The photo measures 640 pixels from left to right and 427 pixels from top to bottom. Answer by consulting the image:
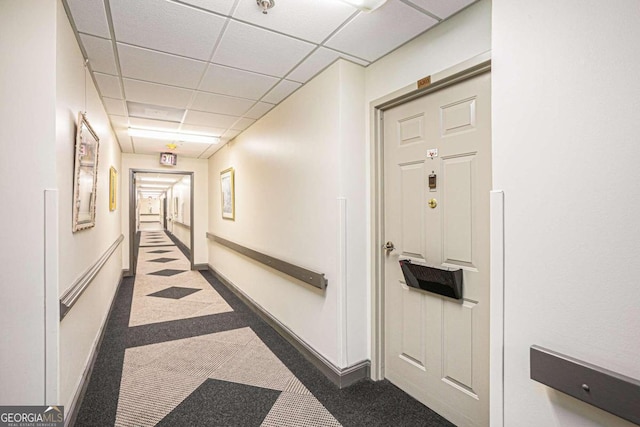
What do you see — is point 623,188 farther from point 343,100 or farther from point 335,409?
point 335,409

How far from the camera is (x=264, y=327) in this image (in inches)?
144

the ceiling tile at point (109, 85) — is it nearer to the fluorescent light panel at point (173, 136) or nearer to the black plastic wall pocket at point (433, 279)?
the fluorescent light panel at point (173, 136)

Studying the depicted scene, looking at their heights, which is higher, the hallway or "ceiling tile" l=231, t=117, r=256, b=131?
"ceiling tile" l=231, t=117, r=256, b=131

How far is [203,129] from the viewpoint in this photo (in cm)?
455

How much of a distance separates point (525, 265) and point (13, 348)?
8.27 ft

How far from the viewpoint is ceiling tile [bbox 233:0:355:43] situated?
5.90ft

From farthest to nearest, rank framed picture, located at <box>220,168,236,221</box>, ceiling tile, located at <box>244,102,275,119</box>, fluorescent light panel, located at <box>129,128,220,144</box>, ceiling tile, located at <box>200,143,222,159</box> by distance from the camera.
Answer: ceiling tile, located at <box>200,143,222,159</box>
framed picture, located at <box>220,168,236,221</box>
fluorescent light panel, located at <box>129,128,220,144</box>
ceiling tile, located at <box>244,102,275,119</box>

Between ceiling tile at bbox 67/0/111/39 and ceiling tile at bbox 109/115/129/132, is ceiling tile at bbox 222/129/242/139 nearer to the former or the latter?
ceiling tile at bbox 109/115/129/132

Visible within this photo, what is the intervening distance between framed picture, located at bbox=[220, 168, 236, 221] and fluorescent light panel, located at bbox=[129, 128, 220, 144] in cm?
60

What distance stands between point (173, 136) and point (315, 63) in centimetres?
334

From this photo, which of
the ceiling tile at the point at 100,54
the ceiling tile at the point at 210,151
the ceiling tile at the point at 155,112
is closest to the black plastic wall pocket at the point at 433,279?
the ceiling tile at the point at 100,54

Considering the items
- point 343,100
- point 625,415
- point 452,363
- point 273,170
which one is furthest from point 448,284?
point 273,170

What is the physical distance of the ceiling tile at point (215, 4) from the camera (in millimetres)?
1757

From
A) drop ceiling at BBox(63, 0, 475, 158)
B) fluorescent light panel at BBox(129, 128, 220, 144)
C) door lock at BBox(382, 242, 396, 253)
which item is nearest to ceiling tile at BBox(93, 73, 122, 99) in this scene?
drop ceiling at BBox(63, 0, 475, 158)
